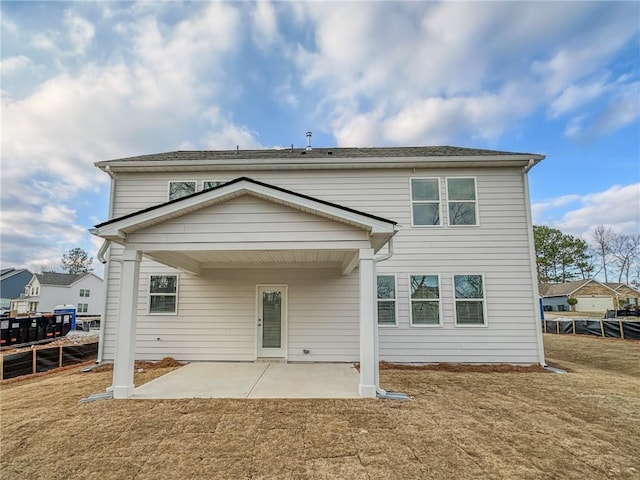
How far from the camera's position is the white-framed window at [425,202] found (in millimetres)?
8914

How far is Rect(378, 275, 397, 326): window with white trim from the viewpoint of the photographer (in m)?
8.55

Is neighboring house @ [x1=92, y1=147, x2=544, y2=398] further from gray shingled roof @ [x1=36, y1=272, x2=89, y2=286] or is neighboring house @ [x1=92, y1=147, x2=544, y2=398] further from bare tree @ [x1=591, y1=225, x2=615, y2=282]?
bare tree @ [x1=591, y1=225, x2=615, y2=282]

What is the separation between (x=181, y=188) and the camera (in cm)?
919

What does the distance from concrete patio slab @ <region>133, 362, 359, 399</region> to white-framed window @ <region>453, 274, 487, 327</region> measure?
3189 mm

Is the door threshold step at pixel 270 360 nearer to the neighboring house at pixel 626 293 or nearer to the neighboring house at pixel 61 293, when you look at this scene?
the neighboring house at pixel 61 293

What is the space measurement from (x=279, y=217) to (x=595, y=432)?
536 centimetres

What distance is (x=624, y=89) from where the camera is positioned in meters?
12.3

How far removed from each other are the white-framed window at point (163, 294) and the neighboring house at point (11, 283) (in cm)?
4754

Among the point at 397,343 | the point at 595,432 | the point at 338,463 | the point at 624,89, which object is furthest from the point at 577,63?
the point at 338,463

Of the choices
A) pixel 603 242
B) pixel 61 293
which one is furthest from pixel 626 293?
pixel 61 293

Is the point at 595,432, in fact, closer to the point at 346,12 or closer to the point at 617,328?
the point at 346,12

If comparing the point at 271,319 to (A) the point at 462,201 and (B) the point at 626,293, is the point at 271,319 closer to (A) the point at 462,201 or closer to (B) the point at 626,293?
(A) the point at 462,201

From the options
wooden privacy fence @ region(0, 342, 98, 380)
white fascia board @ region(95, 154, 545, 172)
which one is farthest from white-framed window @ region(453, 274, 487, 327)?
wooden privacy fence @ region(0, 342, 98, 380)

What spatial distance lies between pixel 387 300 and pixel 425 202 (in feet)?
9.35
